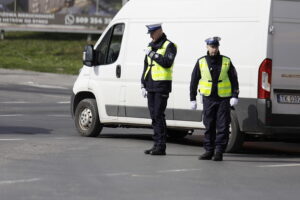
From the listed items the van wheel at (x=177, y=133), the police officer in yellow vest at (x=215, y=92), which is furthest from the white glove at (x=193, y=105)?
the van wheel at (x=177, y=133)

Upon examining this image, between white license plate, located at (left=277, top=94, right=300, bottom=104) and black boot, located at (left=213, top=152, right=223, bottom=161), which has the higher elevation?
white license plate, located at (left=277, top=94, right=300, bottom=104)

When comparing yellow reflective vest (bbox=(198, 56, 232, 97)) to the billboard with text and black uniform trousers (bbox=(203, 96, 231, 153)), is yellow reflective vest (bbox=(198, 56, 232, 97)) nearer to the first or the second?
black uniform trousers (bbox=(203, 96, 231, 153))

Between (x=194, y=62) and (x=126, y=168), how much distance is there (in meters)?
2.96

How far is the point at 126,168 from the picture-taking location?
1146cm

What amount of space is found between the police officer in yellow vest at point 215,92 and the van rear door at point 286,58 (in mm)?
755

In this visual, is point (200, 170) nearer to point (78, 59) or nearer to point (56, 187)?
point (56, 187)

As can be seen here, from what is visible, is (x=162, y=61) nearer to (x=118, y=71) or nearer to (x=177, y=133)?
(x=118, y=71)

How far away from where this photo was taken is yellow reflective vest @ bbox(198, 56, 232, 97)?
12.7 metres

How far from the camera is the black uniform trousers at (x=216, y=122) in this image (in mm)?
12648

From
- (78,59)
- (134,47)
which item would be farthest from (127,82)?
(78,59)

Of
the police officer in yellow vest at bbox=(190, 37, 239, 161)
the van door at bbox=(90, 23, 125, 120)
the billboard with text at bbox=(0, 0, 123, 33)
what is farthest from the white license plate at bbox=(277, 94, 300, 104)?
the billboard with text at bbox=(0, 0, 123, 33)

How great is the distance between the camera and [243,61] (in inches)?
525

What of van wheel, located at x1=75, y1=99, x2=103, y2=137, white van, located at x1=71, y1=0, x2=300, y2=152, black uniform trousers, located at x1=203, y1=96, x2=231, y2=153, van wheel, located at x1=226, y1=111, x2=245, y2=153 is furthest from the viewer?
van wheel, located at x1=75, y1=99, x2=103, y2=137

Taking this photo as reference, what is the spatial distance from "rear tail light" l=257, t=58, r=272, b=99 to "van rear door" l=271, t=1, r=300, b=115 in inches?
3.5
